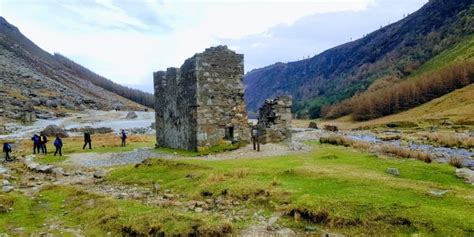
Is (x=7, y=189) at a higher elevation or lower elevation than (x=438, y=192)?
lower

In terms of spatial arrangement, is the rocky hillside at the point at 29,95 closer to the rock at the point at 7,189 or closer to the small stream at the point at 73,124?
the small stream at the point at 73,124

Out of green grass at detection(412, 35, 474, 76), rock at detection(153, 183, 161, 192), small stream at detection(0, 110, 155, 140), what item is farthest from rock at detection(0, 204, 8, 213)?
green grass at detection(412, 35, 474, 76)

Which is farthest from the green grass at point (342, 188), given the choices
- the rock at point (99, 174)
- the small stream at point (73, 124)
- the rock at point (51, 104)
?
the rock at point (51, 104)

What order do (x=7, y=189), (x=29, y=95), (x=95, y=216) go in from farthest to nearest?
1. (x=29, y=95)
2. (x=7, y=189)
3. (x=95, y=216)

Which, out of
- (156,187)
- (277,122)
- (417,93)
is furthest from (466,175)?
(417,93)

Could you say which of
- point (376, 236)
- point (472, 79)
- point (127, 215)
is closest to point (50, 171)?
point (127, 215)

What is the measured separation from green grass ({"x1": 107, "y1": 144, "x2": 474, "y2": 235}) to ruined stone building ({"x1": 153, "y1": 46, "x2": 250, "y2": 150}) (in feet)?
27.3

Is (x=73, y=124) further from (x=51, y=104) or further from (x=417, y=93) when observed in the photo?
(x=417, y=93)

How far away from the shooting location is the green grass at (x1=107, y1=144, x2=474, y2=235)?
1203 centimetres

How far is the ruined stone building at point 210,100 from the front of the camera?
1209 inches

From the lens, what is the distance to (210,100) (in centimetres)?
3111

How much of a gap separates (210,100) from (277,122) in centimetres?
536

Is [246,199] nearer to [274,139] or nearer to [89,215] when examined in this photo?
[89,215]

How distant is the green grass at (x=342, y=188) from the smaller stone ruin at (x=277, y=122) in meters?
9.05
